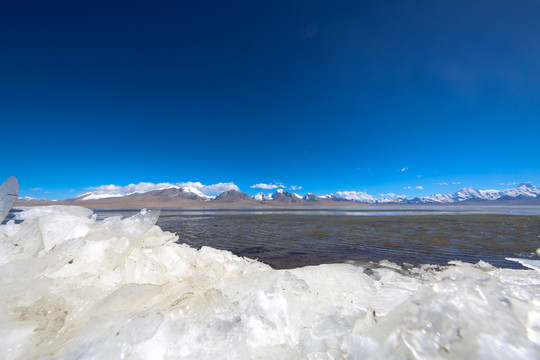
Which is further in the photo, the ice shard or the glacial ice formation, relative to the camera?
the ice shard

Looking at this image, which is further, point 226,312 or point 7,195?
point 7,195

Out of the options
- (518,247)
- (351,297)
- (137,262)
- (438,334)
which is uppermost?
(137,262)

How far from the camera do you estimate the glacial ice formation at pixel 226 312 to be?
1.53 m

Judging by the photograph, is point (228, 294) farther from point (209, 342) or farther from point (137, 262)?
point (137, 262)

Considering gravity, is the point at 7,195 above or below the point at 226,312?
above

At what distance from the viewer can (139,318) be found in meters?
1.75

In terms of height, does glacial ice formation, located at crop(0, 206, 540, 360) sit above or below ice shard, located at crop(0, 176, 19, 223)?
below

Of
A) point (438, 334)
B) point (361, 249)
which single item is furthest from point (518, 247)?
point (438, 334)

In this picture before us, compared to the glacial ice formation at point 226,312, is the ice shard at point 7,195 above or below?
above

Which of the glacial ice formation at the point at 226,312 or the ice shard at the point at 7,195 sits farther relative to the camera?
the ice shard at the point at 7,195

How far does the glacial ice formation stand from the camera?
1.53 metres

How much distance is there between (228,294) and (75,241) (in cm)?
193

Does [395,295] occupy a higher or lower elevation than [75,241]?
lower

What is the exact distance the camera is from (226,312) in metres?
2.11
